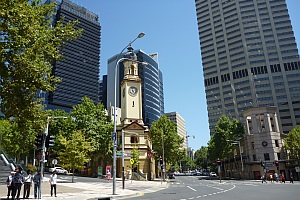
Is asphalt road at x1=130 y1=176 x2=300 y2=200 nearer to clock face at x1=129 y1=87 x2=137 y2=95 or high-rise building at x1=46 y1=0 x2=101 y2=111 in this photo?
clock face at x1=129 y1=87 x2=137 y2=95

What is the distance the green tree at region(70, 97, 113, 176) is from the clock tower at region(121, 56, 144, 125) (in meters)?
4.96

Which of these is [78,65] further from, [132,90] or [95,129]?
[95,129]

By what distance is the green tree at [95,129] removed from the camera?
4750cm

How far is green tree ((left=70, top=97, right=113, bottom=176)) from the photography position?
47500 millimetres

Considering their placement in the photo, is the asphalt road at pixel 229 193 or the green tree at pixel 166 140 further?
the green tree at pixel 166 140

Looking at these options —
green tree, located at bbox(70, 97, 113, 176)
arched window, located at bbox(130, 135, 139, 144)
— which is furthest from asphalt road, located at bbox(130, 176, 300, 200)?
arched window, located at bbox(130, 135, 139, 144)

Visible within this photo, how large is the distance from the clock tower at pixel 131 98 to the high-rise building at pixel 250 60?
73.9 m

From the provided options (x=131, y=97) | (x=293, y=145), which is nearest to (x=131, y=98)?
(x=131, y=97)

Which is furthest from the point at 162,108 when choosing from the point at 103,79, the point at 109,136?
the point at 109,136

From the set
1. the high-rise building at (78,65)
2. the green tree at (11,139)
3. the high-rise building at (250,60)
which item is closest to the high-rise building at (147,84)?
the high-rise building at (78,65)

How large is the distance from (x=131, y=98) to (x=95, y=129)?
1112 centimetres

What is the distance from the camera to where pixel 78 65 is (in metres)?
131

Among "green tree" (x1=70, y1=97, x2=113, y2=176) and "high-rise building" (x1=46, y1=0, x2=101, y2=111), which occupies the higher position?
"high-rise building" (x1=46, y1=0, x2=101, y2=111)

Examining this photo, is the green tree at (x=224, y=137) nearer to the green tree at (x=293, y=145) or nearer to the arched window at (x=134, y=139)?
the green tree at (x=293, y=145)
